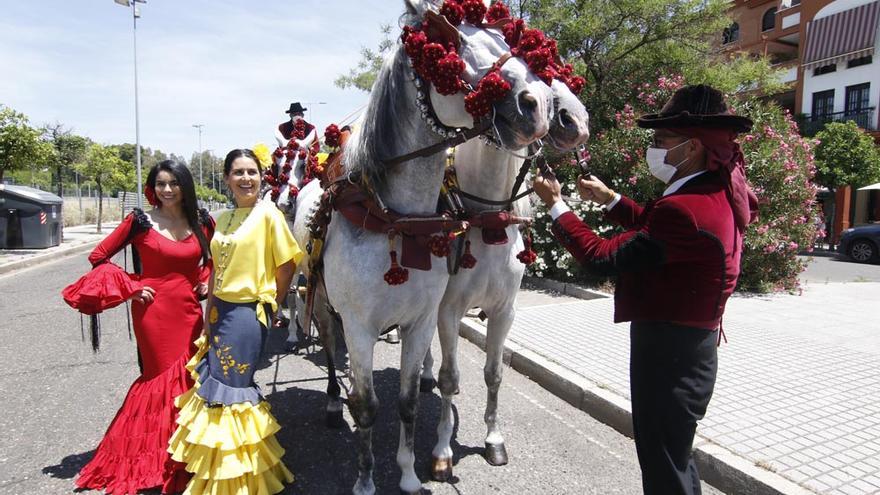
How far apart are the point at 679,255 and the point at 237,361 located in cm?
225

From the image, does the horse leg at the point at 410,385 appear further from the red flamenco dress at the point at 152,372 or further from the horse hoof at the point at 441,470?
the red flamenco dress at the point at 152,372

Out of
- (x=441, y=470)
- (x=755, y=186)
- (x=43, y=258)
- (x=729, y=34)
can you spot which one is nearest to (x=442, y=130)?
(x=441, y=470)

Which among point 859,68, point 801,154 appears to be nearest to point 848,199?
point 859,68

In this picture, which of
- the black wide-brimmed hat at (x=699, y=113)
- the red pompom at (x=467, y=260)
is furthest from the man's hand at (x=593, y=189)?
the red pompom at (x=467, y=260)

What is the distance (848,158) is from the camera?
1905 centimetres

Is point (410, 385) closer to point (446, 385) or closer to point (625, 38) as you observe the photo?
point (446, 385)

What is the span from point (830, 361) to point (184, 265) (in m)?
6.01

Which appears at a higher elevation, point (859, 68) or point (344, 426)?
point (859, 68)

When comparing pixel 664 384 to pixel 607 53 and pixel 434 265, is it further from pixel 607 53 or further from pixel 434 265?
pixel 607 53

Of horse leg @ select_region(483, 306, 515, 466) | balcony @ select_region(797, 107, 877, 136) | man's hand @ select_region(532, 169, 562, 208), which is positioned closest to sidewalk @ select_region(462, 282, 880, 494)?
horse leg @ select_region(483, 306, 515, 466)

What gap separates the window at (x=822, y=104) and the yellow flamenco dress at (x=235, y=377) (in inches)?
1165

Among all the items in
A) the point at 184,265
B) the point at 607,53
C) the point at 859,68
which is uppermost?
the point at 859,68

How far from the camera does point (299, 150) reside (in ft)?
14.1

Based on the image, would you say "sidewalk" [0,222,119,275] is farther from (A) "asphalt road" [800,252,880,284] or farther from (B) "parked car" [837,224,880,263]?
(B) "parked car" [837,224,880,263]
